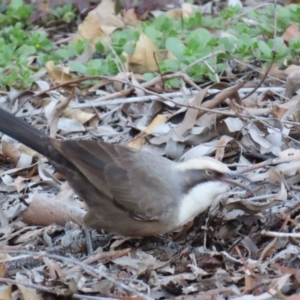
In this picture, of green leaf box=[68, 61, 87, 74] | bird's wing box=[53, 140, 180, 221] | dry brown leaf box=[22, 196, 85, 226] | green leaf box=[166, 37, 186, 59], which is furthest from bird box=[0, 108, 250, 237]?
green leaf box=[166, 37, 186, 59]

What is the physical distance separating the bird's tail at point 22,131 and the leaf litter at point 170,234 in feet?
1.46

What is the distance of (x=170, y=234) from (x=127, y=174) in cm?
55

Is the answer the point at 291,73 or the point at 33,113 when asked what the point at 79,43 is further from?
the point at 291,73

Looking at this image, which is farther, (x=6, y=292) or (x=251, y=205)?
(x=251, y=205)

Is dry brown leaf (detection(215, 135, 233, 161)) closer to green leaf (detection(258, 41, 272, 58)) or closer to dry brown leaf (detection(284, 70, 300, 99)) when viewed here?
dry brown leaf (detection(284, 70, 300, 99))

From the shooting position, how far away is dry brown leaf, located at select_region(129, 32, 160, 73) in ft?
22.5

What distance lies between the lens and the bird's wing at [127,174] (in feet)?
15.2

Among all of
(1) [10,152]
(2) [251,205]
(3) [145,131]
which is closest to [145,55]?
(3) [145,131]

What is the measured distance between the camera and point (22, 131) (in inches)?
197

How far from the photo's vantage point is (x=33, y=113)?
21.4 ft

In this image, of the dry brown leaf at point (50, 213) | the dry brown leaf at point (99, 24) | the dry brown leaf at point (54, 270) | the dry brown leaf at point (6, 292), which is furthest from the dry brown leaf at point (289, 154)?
the dry brown leaf at point (99, 24)

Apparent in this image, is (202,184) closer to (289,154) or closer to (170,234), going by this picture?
(170,234)

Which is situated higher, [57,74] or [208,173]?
[208,173]

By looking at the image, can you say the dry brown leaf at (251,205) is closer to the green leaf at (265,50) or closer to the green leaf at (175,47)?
the green leaf at (265,50)
